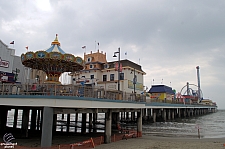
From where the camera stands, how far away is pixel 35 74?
35781 mm

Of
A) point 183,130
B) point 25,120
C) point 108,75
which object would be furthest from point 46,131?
point 108,75

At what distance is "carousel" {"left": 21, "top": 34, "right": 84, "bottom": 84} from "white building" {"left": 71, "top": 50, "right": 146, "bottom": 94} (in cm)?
1525

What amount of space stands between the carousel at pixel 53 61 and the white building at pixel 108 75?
15253 mm

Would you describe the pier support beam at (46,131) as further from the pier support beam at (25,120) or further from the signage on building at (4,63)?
the signage on building at (4,63)

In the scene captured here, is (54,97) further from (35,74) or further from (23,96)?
(35,74)

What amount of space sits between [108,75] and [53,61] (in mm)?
21506

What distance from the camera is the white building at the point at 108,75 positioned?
38.0 m

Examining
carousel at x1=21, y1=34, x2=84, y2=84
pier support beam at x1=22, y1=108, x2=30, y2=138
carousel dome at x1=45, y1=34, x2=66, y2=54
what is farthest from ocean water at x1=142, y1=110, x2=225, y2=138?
carousel dome at x1=45, y1=34, x2=66, y2=54

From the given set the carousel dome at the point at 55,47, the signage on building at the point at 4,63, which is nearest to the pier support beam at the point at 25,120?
the carousel dome at the point at 55,47

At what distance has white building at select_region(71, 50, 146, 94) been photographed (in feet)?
125

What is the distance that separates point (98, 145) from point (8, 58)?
1725 centimetres

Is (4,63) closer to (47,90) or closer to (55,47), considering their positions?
(55,47)

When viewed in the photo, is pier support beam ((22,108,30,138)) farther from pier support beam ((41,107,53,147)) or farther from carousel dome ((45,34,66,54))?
pier support beam ((41,107,53,147))

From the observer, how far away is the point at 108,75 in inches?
1604
